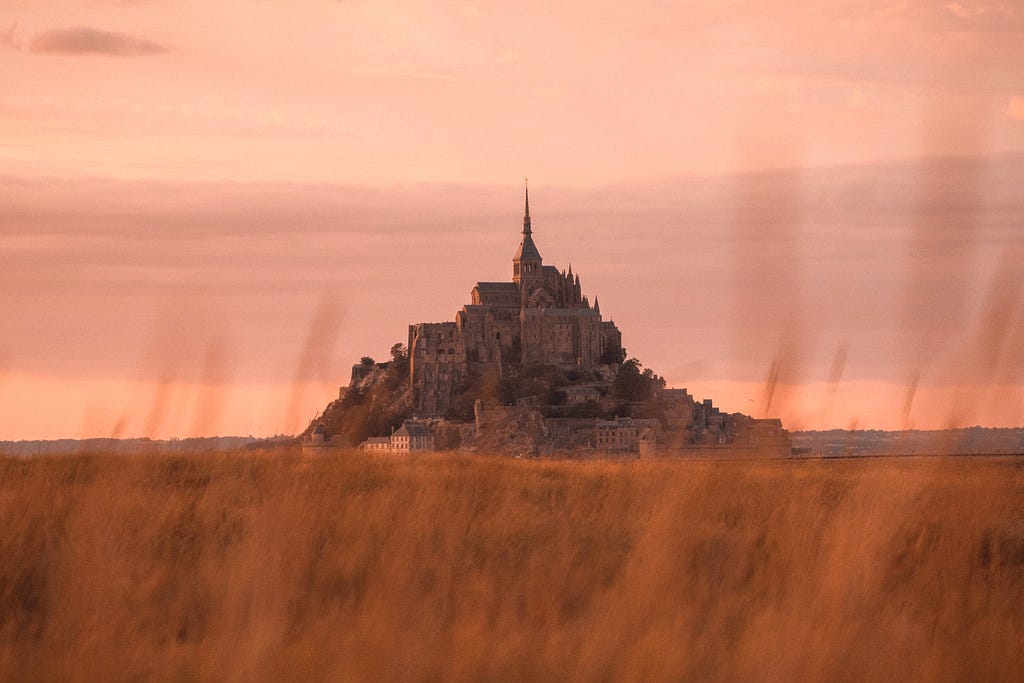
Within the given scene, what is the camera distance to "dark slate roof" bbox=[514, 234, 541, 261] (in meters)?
132

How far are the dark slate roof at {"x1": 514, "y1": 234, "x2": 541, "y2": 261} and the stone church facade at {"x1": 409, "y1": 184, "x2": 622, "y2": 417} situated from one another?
16.0 feet

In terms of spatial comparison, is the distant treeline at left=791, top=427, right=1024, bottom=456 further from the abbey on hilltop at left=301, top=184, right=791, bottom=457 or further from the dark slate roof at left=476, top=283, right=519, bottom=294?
the dark slate roof at left=476, top=283, right=519, bottom=294

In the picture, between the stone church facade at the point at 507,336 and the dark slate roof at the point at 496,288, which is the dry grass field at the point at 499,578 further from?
the dark slate roof at the point at 496,288

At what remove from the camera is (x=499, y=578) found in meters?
8.64

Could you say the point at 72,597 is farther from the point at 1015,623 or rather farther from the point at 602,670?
the point at 1015,623

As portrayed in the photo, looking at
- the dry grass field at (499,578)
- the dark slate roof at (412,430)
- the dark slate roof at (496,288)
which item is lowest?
the dry grass field at (499,578)

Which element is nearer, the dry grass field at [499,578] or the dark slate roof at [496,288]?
the dry grass field at [499,578]

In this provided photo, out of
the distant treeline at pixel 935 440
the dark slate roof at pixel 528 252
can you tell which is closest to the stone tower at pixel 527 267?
the dark slate roof at pixel 528 252

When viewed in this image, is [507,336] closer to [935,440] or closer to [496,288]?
[496,288]

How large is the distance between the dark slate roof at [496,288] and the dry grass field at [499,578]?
373 feet

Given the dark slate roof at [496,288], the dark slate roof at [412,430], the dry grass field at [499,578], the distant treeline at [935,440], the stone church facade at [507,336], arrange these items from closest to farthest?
the dry grass field at [499,578] → the distant treeline at [935,440] → the dark slate roof at [412,430] → the stone church facade at [507,336] → the dark slate roof at [496,288]

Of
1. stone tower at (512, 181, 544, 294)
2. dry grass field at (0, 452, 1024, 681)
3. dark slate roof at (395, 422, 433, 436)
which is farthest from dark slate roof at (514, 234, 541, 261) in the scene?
dry grass field at (0, 452, 1024, 681)

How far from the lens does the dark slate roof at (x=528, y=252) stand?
13225 centimetres

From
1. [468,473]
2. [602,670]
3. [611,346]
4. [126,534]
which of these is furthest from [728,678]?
[611,346]
